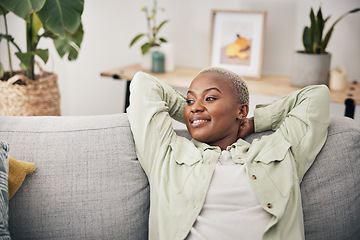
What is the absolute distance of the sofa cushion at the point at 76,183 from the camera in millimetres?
1150

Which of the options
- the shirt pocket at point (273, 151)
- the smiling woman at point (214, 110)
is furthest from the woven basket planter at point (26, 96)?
the shirt pocket at point (273, 151)

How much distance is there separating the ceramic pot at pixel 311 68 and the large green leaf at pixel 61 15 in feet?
4.09

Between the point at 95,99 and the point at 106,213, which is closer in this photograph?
the point at 106,213

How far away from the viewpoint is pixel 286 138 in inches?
49.1

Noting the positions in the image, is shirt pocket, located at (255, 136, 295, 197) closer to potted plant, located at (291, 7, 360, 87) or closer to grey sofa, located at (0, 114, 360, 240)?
grey sofa, located at (0, 114, 360, 240)

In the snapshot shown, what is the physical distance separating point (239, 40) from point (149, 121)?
132cm

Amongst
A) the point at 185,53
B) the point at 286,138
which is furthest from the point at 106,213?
the point at 185,53

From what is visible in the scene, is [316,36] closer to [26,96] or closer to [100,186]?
[100,186]

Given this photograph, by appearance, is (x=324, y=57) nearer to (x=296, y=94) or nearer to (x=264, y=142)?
(x=296, y=94)

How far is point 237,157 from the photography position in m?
1.22

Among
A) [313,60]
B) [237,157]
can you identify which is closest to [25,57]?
[237,157]

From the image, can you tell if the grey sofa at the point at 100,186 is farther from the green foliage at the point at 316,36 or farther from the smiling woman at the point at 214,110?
the green foliage at the point at 316,36

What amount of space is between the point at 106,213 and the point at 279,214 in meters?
0.53

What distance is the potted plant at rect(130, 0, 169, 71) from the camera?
97.2 inches
